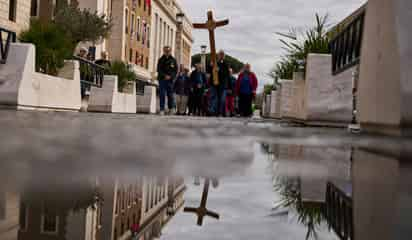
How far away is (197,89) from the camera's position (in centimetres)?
2298

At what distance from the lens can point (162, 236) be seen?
104 centimetres

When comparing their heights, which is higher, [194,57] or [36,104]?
[194,57]

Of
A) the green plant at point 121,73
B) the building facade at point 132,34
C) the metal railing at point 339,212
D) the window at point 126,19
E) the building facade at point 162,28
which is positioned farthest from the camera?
the building facade at point 162,28

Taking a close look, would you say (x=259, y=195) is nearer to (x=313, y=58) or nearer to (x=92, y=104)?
(x=313, y=58)

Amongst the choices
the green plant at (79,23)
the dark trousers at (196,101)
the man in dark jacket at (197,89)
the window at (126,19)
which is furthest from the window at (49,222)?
the window at (126,19)

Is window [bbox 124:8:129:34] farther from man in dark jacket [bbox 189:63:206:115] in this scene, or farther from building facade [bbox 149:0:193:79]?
man in dark jacket [bbox 189:63:206:115]

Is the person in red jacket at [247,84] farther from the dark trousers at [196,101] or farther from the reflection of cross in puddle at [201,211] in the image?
the reflection of cross in puddle at [201,211]

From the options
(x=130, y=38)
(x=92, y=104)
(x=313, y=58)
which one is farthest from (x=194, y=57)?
(x=313, y=58)

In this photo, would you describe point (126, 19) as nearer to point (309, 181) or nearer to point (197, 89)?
point (197, 89)

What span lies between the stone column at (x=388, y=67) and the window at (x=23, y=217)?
347 cm

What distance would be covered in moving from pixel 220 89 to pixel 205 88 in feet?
14.0

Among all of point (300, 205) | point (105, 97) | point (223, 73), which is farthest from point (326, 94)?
point (300, 205)

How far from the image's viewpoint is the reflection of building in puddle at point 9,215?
99cm

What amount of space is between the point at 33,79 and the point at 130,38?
143 ft
